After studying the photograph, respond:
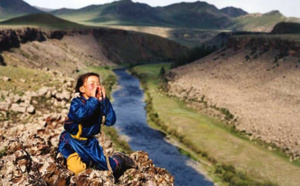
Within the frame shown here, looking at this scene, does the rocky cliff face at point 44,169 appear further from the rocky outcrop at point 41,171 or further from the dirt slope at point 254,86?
the dirt slope at point 254,86

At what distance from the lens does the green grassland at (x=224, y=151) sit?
1296 inches

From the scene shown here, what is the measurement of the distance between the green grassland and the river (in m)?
1.89

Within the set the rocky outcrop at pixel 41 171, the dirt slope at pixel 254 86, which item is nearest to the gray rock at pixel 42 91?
the rocky outcrop at pixel 41 171

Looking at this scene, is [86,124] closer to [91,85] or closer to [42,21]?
[91,85]

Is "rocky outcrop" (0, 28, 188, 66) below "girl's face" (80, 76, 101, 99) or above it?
below

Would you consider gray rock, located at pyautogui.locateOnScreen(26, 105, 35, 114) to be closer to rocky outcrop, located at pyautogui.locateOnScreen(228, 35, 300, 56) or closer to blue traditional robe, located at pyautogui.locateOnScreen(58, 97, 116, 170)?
blue traditional robe, located at pyautogui.locateOnScreen(58, 97, 116, 170)

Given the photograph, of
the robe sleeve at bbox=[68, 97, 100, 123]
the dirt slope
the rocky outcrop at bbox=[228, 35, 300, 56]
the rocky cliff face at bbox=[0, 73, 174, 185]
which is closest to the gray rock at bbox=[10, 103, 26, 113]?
the rocky cliff face at bbox=[0, 73, 174, 185]

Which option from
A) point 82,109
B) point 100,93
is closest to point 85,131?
point 82,109

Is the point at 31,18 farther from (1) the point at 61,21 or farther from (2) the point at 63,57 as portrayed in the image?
(2) the point at 63,57

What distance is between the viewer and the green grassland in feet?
108

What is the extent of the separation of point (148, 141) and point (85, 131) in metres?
32.9

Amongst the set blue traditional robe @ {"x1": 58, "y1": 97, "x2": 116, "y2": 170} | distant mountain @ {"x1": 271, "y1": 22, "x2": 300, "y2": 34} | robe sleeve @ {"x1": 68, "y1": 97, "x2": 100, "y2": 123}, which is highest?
distant mountain @ {"x1": 271, "y1": 22, "x2": 300, "y2": 34}

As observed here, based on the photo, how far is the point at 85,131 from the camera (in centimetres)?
971

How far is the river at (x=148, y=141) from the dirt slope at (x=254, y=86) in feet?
36.6
